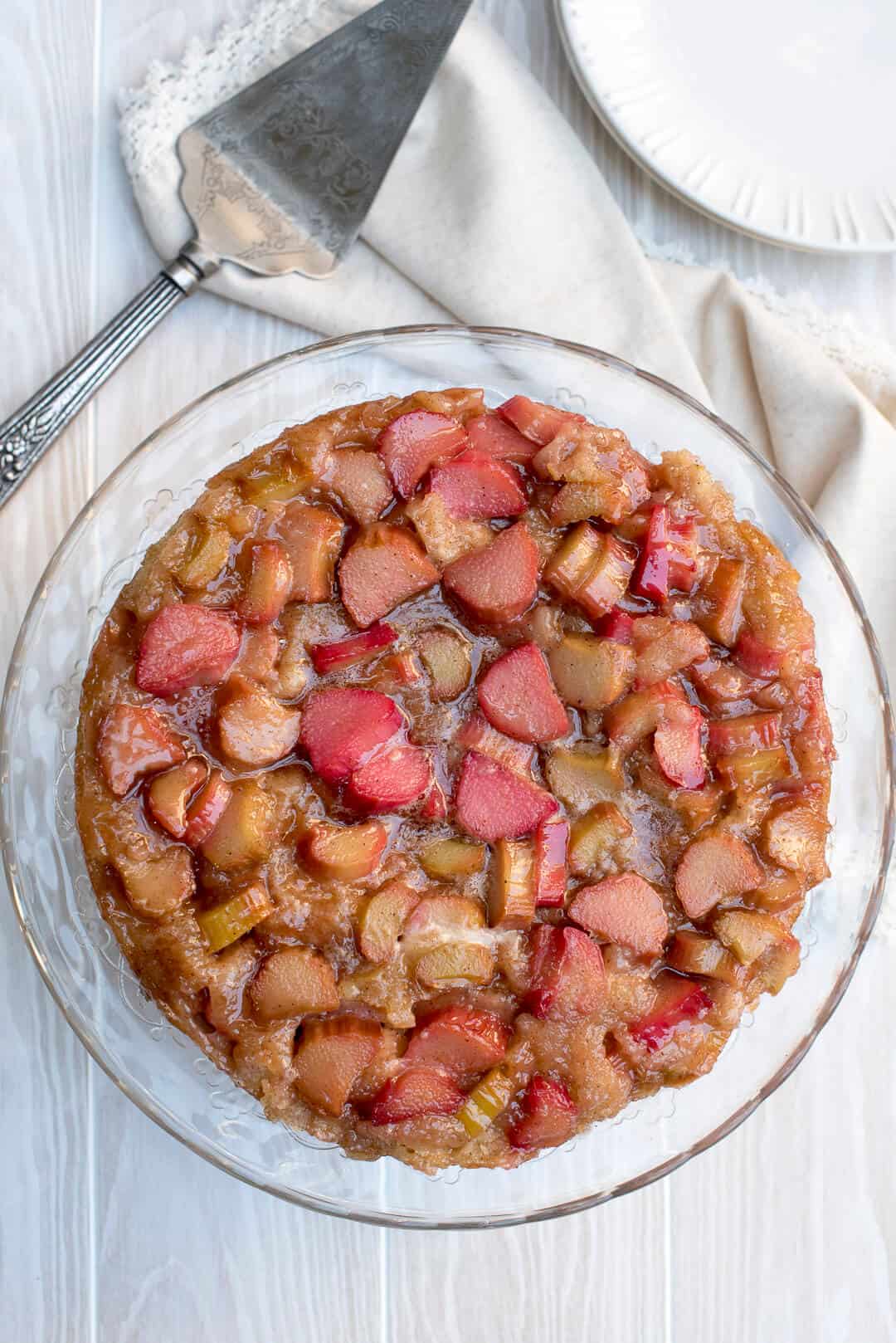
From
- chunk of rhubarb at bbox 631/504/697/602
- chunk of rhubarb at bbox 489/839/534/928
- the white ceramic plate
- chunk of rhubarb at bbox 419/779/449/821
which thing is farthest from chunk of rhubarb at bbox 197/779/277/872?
the white ceramic plate

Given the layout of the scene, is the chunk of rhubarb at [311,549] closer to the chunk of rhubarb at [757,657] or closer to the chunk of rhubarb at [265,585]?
the chunk of rhubarb at [265,585]

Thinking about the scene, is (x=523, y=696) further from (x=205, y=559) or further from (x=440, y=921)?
(x=205, y=559)

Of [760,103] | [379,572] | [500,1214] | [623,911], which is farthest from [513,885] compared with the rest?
[760,103]

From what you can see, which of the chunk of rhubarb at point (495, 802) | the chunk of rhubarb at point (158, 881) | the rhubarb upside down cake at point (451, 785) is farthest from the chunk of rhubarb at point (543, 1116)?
the chunk of rhubarb at point (158, 881)

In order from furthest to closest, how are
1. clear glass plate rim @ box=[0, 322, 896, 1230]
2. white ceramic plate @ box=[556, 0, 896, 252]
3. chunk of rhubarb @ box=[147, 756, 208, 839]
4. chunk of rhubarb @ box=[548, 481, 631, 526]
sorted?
1. white ceramic plate @ box=[556, 0, 896, 252]
2. clear glass plate rim @ box=[0, 322, 896, 1230]
3. chunk of rhubarb @ box=[548, 481, 631, 526]
4. chunk of rhubarb @ box=[147, 756, 208, 839]

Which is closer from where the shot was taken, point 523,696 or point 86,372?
point 523,696

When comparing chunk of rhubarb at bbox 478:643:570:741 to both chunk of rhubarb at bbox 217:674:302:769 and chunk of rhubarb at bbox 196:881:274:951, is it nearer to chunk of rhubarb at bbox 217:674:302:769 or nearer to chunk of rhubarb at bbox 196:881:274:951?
chunk of rhubarb at bbox 217:674:302:769

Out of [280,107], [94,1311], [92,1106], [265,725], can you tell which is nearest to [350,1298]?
[94,1311]
